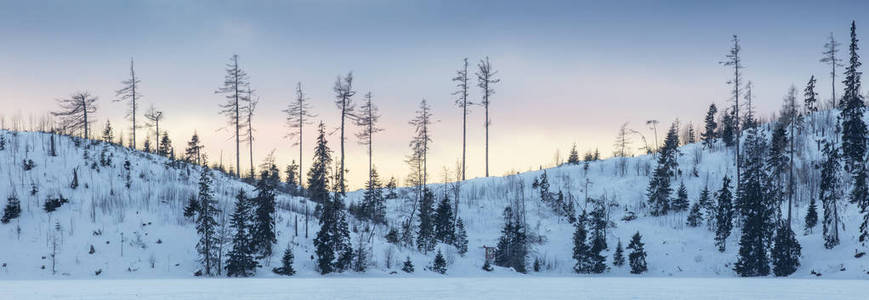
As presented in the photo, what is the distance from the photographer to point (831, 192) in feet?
136

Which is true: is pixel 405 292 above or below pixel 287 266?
above

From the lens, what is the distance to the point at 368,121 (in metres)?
65.0

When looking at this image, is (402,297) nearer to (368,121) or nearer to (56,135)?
(56,135)

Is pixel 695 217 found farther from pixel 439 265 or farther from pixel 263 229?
pixel 263 229

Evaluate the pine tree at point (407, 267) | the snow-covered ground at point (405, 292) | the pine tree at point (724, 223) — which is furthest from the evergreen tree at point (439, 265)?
the pine tree at point (724, 223)

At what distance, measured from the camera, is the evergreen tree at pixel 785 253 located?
40.8 metres

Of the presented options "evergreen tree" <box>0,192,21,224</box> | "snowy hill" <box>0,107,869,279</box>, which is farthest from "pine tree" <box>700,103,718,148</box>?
"evergreen tree" <box>0,192,21,224</box>

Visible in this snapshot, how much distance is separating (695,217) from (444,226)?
24.3m

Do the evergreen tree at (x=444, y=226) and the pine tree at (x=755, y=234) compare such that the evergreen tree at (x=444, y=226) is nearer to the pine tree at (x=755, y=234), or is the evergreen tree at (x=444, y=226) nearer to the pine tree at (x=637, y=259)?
the pine tree at (x=637, y=259)

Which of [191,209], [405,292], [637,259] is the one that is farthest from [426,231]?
[405,292]

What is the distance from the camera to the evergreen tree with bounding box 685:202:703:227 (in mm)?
54625

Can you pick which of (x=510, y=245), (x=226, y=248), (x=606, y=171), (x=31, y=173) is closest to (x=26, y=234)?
(x=31, y=173)

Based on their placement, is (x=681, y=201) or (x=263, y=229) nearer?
(x=263, y=229)

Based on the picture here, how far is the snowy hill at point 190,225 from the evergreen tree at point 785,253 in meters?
0.94
